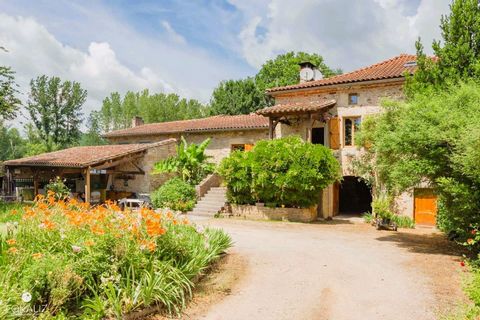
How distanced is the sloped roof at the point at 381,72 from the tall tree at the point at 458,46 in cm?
519

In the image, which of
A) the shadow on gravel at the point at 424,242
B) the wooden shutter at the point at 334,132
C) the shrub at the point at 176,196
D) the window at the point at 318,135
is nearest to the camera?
the shadow on gravel at the point at 424,242

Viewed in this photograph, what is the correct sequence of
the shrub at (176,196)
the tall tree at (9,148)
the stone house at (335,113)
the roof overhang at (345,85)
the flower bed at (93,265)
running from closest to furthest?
the flower bed at (93,265) → the roof overhang at (345,85) → the stone house at (335,113) → the shrub at (176,196) → the tall tree at (9,148)

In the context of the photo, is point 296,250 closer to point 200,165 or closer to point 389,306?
point 389,306

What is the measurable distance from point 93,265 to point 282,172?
443 inches

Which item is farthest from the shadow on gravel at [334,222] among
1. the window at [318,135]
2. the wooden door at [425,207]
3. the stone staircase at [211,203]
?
the stone staircase at [211,203]

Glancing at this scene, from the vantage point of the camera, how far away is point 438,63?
1127 centimetres

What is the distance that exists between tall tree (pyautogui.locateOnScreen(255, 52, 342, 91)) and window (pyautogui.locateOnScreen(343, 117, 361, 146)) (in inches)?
741

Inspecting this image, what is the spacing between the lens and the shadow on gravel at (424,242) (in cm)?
1029

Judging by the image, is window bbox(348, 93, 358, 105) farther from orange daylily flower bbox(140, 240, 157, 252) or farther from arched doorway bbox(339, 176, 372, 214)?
orange daylily flower bbox(140, 240, 157, 252)

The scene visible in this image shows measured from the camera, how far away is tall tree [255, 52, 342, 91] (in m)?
36.7

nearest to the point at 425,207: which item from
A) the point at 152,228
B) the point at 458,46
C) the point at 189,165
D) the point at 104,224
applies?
the point at 458,46

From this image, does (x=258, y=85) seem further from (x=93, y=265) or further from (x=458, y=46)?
(x=93, y=265)

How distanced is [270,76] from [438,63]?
95.5 feet

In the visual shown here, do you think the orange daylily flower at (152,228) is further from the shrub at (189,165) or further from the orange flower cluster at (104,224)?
the shrub at (189,165)
